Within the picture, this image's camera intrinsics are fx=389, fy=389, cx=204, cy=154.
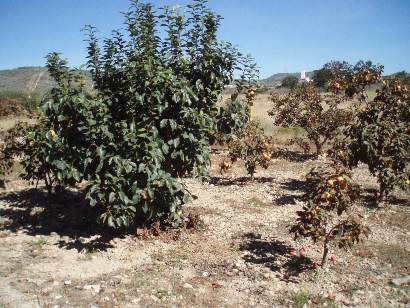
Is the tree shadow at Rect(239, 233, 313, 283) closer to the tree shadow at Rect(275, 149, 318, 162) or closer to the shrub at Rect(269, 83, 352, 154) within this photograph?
the tree shadow at Rect(275, 149, 318, 162)

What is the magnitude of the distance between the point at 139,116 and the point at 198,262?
110 inches

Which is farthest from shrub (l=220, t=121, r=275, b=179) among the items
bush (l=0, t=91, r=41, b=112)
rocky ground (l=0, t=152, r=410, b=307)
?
bush (l=0, t=91, r=41, b=112)

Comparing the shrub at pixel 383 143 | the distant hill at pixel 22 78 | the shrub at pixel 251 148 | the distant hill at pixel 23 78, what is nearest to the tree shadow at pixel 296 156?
the shrub at pixel 251 148

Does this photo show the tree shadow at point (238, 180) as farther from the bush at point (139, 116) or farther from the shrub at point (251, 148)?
the bush at point (139, 116)

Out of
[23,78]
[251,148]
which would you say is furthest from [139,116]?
[23,78]

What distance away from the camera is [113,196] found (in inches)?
253

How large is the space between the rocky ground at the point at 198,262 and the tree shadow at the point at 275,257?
0.02 m

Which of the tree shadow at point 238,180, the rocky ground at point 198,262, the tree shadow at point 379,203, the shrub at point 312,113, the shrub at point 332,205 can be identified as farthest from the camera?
the shrub at point 312,113

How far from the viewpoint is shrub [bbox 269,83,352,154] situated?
14.3 m

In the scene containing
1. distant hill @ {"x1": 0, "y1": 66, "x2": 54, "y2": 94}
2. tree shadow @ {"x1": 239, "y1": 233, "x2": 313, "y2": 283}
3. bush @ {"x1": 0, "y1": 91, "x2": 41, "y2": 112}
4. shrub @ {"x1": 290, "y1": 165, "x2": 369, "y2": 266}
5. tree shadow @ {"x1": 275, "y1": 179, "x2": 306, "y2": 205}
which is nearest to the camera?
shrub @ {"x1": 290, "y1": 165, "x2": 369, "y2": 266}

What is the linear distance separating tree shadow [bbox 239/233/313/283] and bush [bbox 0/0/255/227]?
5.01 ft

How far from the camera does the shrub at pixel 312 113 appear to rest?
1434 cm

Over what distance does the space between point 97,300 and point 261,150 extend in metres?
7.07

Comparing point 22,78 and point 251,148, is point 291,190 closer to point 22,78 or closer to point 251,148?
point 251,148
